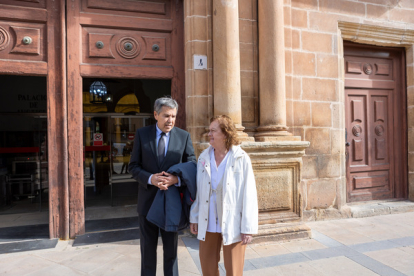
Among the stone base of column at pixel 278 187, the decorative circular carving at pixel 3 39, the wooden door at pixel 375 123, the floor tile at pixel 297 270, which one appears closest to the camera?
the floor tile at pixel 297 270

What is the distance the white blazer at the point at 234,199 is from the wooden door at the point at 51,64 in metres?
2.57

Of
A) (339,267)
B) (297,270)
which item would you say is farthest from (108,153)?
(339,267)

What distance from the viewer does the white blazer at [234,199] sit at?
215cm

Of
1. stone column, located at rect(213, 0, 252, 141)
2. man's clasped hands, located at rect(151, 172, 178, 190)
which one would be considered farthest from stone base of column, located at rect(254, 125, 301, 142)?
man's clasped hands, located at rect(151, 172, 178, 190)

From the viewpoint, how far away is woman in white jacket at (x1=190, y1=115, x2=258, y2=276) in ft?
7.08

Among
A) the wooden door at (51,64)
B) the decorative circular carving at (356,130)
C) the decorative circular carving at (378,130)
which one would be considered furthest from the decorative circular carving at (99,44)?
the decorative circular carving at (378,130)

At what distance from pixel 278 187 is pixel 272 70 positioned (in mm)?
1764

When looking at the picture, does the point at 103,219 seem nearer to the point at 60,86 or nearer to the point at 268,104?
the point at 60,86

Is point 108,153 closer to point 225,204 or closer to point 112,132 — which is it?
point 112,132

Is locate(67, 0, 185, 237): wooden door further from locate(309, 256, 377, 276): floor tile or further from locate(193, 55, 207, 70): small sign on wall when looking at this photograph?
locate(309, 256, 377, 276): floor tile

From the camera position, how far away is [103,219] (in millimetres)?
5012

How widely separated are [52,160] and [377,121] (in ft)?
19.3

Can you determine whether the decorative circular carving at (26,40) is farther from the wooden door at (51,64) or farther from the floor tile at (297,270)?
the floor tile at (297,270)

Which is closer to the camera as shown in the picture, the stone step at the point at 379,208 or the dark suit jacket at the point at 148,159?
the dark suit jacket at the point at 148,159
